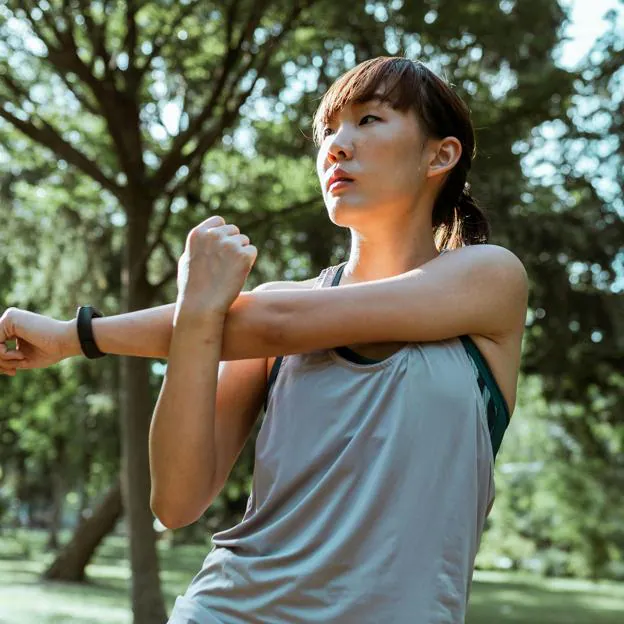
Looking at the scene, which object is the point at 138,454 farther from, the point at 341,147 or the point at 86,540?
the point at 341,147

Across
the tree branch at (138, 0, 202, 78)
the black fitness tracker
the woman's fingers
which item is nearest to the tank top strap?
the black fitness tracker

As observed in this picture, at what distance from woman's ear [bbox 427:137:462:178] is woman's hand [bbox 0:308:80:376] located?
656mm

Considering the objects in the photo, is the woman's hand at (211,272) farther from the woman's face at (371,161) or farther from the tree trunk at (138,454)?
the tree trunk at (138,454)

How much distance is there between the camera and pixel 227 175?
11.3m

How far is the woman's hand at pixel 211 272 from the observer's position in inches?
60.1

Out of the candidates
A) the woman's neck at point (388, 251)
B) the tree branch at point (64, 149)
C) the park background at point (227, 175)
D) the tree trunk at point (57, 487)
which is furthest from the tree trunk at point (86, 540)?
the woman's neck at point (388, 251)

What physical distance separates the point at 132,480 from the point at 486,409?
802 centimetres

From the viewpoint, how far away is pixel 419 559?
1.40m

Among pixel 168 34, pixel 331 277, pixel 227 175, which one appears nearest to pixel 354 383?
pixel 331 277

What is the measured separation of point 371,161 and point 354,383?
0.37m

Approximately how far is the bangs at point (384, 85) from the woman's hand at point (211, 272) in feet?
0.99

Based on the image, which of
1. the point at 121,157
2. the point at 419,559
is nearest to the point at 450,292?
the point at 419,559

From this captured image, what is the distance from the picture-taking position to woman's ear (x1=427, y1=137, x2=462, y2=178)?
174 cm

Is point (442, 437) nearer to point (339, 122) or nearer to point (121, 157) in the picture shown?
point (339, 122)
